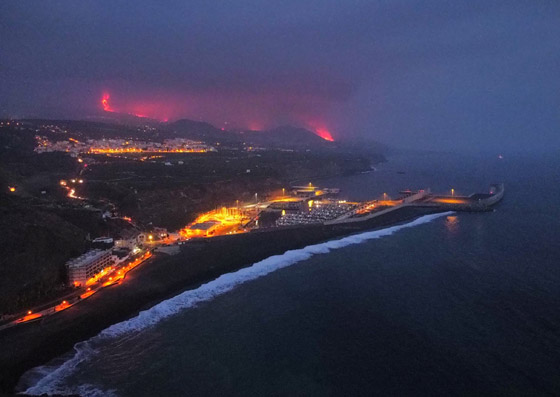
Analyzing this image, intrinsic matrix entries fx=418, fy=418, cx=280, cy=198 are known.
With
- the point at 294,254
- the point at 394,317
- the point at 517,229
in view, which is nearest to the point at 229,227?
the point at 294,254

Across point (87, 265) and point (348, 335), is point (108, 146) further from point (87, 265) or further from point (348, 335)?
point (348, 335)

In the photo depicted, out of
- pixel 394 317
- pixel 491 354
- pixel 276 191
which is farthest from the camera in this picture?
pixel 276 191

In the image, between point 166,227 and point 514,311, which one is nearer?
point 514,311

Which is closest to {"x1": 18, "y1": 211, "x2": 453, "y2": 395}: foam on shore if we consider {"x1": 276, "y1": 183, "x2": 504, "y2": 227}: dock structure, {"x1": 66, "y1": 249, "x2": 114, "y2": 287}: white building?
{"x1": 66, "y1": 249, "x2": 114, "y2": 287}: white building

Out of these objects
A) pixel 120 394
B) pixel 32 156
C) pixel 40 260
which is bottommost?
pixel 120 394

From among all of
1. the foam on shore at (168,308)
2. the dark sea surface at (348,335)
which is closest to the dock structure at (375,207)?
the foam on shore at (168,308)

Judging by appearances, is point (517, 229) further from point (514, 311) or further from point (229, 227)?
point (229, 227)

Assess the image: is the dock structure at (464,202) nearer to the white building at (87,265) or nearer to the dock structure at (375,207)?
the dock structure at (375,207)
